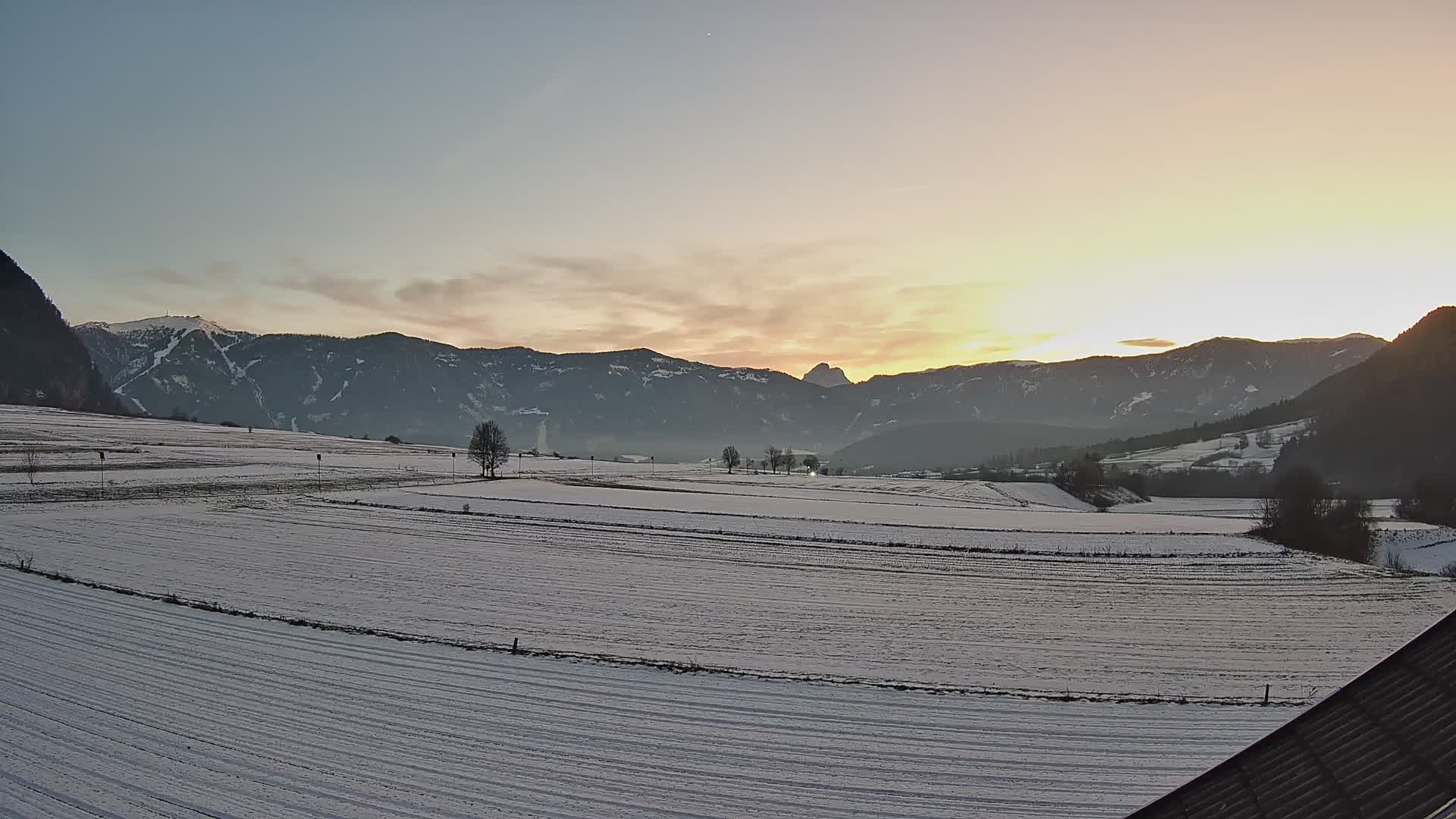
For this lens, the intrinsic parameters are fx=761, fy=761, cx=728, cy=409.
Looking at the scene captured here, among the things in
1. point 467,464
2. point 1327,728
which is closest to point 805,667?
point 1327,728

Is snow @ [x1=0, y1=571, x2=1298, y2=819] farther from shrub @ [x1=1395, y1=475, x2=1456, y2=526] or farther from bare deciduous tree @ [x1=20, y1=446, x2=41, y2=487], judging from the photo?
shrub @ [x1=1395, y1=475, x2=1456, y2=526]

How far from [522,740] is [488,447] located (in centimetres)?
10438

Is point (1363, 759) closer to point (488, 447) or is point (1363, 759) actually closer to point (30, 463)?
point (30, 463)

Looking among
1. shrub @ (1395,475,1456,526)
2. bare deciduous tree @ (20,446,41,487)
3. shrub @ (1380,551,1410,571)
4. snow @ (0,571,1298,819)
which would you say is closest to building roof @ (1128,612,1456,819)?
snow @ (0,571,1298,819)

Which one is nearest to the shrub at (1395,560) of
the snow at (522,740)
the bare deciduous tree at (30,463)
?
the snow at (522,740)

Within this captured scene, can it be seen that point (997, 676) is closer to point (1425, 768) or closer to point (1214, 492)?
point (1425, 768)

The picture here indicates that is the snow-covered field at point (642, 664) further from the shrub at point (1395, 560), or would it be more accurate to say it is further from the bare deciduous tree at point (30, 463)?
the bare deciduous tree at point (30, 463)

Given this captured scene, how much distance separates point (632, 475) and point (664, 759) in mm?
122209

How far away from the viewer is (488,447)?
118 m

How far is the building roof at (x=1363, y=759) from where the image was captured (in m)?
5.24

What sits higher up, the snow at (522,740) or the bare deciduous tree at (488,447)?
the bare deciduous tree at (488,447)

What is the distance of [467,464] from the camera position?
5453 inches

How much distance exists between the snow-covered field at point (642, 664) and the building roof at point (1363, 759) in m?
10.3

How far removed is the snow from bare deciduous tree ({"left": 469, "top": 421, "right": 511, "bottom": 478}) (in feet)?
295
